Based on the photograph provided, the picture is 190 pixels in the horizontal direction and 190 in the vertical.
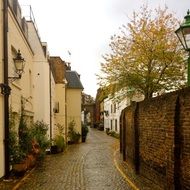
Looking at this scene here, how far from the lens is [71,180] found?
49.4 ft

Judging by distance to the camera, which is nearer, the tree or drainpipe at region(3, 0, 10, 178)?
drainpipe at region(3, 0, 10, 178)

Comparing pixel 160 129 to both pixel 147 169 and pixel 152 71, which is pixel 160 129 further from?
pixel 152 71

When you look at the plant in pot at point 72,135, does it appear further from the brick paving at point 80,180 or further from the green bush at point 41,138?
the brick paving at point 80,180

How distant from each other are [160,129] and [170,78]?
686 inches

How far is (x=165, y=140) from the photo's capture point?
1209 cm

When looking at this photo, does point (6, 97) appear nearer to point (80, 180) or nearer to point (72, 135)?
point (80, 180)

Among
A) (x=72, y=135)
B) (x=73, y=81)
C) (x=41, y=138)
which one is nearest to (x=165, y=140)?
(x=41, y=138)

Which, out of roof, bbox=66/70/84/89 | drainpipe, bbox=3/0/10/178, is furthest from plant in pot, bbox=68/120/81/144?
drainpipe, bbox=3/0/10/178

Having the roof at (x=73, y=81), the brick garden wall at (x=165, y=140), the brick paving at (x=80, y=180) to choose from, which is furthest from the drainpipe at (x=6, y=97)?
the roof at (x=73, y=81)

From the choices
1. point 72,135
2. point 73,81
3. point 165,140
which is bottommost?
point 72,135

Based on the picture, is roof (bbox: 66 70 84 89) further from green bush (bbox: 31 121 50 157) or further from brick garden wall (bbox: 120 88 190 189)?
brick garden wall (bbox: 120 88 190 189)

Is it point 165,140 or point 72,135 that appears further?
point 72,135

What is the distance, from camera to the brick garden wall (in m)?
10.2

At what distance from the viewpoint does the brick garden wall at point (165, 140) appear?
1024 centimetres
